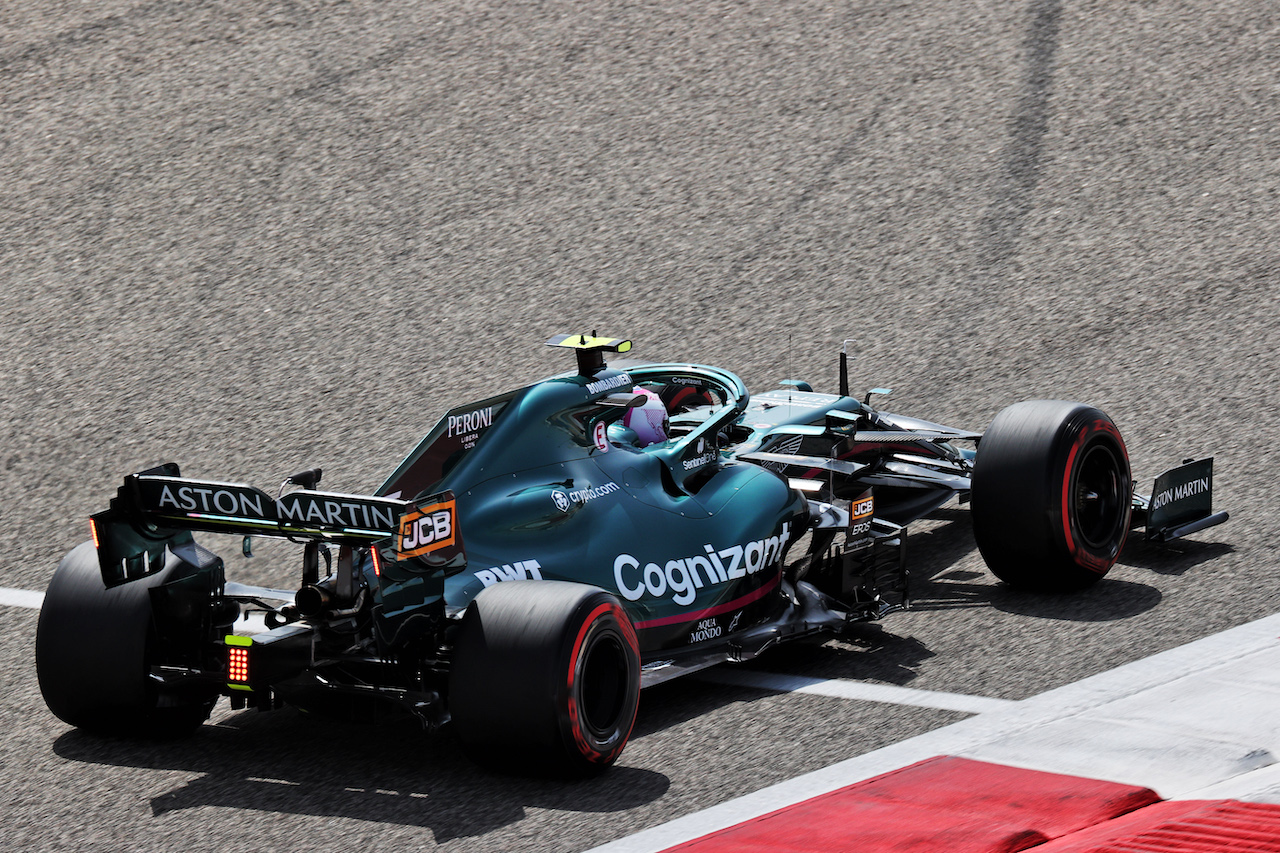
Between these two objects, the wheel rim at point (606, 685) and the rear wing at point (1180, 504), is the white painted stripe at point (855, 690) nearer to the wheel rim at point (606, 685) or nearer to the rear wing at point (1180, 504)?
the wheel rim at point (606, 685)

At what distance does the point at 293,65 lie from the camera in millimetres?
18438

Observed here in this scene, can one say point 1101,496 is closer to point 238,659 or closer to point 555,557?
point 555,557

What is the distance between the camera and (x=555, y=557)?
22.4ft

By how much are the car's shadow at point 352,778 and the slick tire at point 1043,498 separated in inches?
110

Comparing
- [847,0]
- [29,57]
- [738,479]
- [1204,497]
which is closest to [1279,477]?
[1204,497]

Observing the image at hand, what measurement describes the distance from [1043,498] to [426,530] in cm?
348

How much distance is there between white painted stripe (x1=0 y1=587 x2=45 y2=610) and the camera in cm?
920

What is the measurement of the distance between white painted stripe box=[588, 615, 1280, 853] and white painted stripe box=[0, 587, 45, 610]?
515 centimetres

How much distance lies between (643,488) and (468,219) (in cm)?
854

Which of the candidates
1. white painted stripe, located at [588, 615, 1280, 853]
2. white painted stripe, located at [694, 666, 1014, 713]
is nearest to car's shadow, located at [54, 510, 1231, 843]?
white painted stripe, located at [694, 666, 1014, 713]

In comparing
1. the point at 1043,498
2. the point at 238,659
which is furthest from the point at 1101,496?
the point at 238,659

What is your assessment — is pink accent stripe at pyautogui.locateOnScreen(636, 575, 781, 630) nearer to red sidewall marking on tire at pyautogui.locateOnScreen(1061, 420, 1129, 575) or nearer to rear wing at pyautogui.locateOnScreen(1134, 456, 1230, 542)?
red sidewall marking on tire at pyautogui.locateOnScreen(1061, 420, 1129, 575)

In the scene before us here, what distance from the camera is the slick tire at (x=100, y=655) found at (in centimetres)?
635

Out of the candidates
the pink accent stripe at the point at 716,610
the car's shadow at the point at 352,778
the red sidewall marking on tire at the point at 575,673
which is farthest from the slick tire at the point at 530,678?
the pink accent stripe at the point at 716,610
